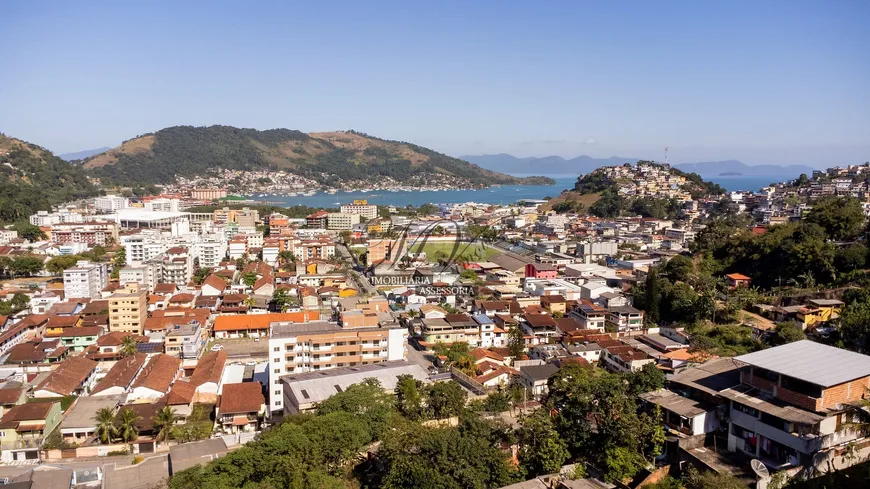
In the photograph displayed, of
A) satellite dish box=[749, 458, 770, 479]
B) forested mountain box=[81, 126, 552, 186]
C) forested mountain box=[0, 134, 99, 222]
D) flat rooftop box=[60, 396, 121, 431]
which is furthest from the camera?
forested mountain box=[81, 126, 552, 186]

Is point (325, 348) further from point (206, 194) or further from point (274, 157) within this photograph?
point (274, 157)

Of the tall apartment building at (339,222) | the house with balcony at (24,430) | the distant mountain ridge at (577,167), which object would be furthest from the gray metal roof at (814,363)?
the distant mountain ridge at (577,167)

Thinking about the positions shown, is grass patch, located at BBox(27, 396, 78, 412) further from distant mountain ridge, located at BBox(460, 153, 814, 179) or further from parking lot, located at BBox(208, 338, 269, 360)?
distant mountain ridge, located at BBox(460, 153, 814, 179)

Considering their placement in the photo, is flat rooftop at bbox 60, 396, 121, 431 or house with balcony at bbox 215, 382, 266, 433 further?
house with balcony at bbox 215, 382, 266, 433

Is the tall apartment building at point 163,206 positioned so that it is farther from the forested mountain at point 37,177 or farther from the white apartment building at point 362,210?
the white apartment building at point 362,210

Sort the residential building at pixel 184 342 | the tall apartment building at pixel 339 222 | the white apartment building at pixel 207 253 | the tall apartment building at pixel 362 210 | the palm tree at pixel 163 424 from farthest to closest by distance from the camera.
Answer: the tall apartment building at pixel 362 210 → the tall apartment building at pixel 339 222 → the white apartment building at pixel 207 253 → the residential building at pixel 184 342 → the palm tree at pixel 163 424

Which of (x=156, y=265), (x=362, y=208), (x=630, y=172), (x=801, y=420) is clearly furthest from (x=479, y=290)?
(x=630, y=172)

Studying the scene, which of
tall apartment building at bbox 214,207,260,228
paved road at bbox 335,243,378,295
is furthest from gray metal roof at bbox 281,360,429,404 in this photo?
tall apartment building at bbox 214,207,260,228
